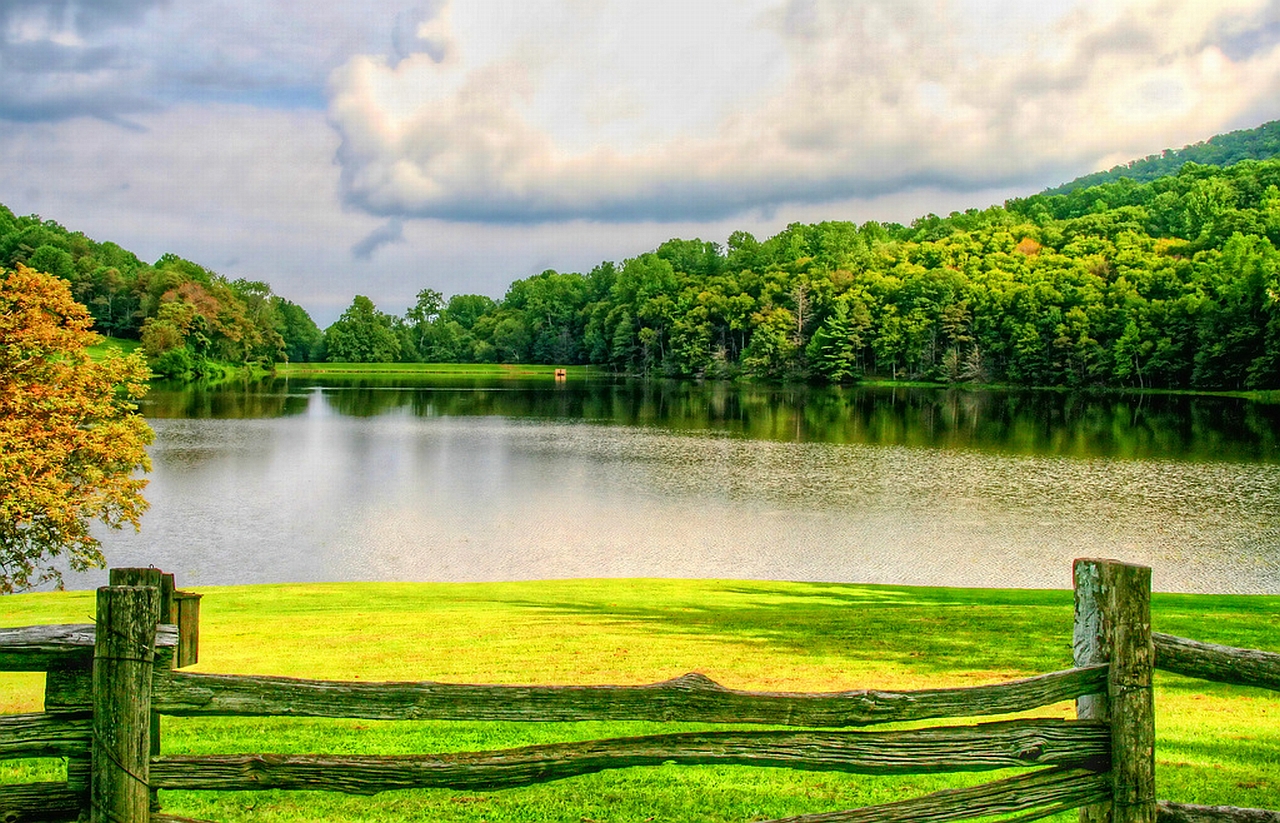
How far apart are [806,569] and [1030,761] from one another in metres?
18.8

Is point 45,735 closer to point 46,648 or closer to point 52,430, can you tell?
point 46,648

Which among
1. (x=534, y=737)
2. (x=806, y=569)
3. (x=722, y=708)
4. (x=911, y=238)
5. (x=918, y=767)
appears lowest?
(x=806, y=569)

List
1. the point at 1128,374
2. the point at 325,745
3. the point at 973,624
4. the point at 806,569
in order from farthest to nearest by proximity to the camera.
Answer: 1. the point at 1128,374
2. the point at 806,569
3. the point at 973,624
4. the point at 325,745

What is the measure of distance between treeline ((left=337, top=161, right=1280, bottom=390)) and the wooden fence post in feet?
331

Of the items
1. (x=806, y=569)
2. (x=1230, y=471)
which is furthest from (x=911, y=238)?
(x=806, y=569)

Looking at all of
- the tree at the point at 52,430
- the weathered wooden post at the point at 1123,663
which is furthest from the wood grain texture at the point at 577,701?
the tree at the point at 52,430

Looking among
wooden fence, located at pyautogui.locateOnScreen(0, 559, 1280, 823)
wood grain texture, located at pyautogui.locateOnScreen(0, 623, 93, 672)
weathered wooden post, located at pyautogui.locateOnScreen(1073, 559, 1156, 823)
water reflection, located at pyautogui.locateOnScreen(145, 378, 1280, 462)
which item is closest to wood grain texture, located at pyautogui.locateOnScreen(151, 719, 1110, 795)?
wooden fence, located at pyautogui.locateOnScreen(0, 559, 1280, 823)

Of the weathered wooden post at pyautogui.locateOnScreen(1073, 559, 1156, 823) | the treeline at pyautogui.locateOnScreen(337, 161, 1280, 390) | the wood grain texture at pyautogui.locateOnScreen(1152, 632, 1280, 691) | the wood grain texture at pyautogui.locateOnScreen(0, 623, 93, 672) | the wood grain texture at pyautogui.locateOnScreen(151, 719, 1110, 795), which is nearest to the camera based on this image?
the wood grain texture at pyautogui.locateOnScreen(0, 623, 93, 672)

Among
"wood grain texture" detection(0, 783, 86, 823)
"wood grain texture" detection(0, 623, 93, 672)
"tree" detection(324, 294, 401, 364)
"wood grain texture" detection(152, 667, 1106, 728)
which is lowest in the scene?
"wood grain texture" detection(0, 783, 86, 823)

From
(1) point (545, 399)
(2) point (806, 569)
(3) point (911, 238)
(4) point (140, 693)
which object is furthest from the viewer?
(3) point (911, 238)

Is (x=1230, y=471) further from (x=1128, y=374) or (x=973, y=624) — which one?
(x=1128, y=374)

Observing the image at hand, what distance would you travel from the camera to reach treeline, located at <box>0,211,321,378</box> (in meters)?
118

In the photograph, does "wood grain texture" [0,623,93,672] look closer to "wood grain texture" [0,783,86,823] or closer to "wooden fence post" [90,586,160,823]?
"wooden fence post" [90,586,160,823]

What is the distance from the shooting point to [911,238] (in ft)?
651
